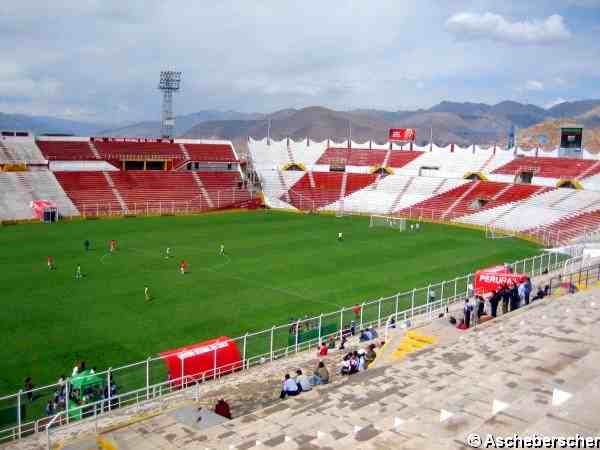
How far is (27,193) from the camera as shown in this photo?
5794cm

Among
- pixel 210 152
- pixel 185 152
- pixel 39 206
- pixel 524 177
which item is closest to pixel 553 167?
pixel 524 177

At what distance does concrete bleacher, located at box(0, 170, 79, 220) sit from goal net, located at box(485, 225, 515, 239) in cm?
3852

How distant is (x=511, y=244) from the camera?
156 feet

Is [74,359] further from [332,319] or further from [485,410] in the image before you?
[485,410]

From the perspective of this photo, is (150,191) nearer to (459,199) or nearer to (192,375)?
(459,199)

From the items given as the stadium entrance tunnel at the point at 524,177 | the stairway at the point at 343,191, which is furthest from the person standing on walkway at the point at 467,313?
the stadium entrance tunnel at the point at 524,177

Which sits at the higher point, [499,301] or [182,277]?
[499,301]

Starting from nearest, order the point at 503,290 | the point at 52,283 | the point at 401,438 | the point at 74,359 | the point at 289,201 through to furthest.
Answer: the point at 401,438, the point at 74,359, the point at 503,290, the point at 52,283, the point at 289,201

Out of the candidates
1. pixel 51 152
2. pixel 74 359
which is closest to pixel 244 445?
pixel 74 359

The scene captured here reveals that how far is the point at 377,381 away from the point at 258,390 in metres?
3.90

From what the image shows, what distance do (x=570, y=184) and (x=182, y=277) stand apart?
46307 mm

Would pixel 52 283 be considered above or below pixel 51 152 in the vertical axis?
below

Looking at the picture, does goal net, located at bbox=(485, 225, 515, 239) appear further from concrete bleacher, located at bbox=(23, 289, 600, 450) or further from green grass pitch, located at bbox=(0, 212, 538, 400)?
concrete bleacher, located at bbox=(23, 289, 600, 450)

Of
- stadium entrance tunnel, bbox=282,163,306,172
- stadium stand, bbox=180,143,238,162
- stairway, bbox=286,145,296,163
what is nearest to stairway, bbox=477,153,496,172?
stadium entrance tunnel, bbox=282,163,306,172
